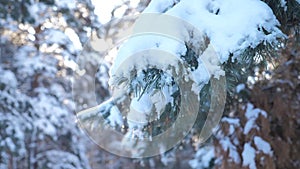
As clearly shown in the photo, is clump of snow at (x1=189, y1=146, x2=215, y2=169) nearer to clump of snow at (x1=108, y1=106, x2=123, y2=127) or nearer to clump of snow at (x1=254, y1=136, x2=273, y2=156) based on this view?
clump of snow at (x1=254, y1=136, x2=273, y2=156)

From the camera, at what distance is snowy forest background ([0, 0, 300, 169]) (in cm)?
309

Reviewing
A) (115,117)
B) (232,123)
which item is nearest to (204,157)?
(232,123)

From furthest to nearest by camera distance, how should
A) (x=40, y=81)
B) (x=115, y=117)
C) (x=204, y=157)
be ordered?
1. (x=40, y=81)
2. (x=204, y=157)
3. (x=115, y=117)

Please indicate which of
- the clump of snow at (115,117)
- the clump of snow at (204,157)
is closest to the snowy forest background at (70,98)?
the clump of snow at (204,157)

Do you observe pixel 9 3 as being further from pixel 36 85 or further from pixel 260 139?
pixel 260 139

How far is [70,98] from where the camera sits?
5902 millimetres

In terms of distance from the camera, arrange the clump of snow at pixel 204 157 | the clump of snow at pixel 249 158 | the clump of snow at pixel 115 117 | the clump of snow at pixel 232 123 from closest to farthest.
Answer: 1. the clump of snow at pixel 115 117
2. the clump of snow at pixel 249 158
3. the clump of snow at pixel 232 123
4. the clump of snow at pixel 204 157

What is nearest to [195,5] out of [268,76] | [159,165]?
[268,76]

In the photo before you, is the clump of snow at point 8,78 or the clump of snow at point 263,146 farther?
the clump of snow at point 8,78

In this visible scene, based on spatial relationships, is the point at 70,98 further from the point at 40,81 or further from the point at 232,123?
the point at 232,123

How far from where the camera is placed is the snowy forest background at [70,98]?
3090mm

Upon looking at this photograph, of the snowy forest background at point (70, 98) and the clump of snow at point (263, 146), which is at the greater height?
the snowy forest background at point (70, 98)

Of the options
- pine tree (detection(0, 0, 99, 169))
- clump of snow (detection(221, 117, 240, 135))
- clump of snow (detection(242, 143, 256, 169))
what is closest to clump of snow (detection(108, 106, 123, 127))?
clump of snow (detection(242, 143, 256, 169))

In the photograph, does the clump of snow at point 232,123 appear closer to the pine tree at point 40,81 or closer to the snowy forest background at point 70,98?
the snowy forest background at point 70,98
